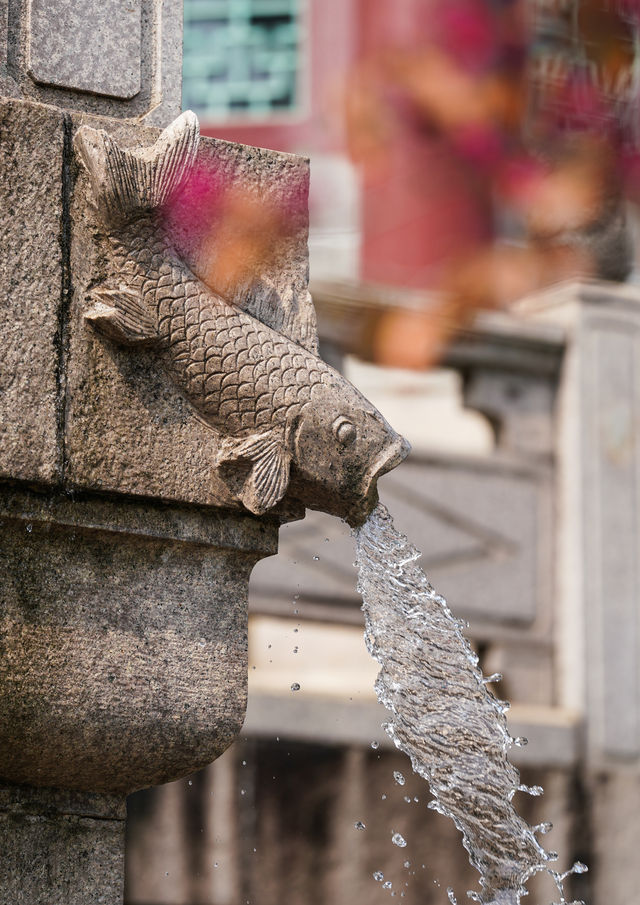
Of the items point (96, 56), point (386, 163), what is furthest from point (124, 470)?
point (386, 163)

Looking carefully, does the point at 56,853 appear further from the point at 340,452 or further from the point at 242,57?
the point at 242,57

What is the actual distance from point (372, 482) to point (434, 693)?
53 cm

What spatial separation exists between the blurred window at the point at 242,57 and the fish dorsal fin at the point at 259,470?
997cm

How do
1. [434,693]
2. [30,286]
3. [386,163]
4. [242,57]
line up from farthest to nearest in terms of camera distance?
[242,57], [386,163], [434,693], [30,286]

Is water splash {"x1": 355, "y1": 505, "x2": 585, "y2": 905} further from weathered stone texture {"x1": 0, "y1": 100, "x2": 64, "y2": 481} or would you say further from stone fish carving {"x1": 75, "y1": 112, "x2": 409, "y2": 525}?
weathered stone texture {"x1": 0, "y1": 100, "x2": 64, "y2": 481}

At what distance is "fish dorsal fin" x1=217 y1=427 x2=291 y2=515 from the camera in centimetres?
300

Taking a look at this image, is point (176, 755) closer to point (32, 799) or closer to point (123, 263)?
point (32, 799)

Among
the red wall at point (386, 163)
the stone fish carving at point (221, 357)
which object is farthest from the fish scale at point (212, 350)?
the red wall at point (386, 163)

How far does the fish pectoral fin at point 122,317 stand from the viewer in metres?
2.93

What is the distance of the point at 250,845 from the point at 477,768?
9.55 feet

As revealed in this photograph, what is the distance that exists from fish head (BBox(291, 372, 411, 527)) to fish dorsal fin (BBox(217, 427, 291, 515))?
0.05 meters

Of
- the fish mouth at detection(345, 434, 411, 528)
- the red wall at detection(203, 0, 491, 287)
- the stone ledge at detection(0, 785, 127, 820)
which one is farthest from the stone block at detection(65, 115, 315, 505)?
the red wall at detection(203, 0, 491, 287)

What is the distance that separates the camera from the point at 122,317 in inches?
115

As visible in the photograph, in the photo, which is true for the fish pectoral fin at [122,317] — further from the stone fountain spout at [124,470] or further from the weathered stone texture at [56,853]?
the weathered stone texture at [56,853]
